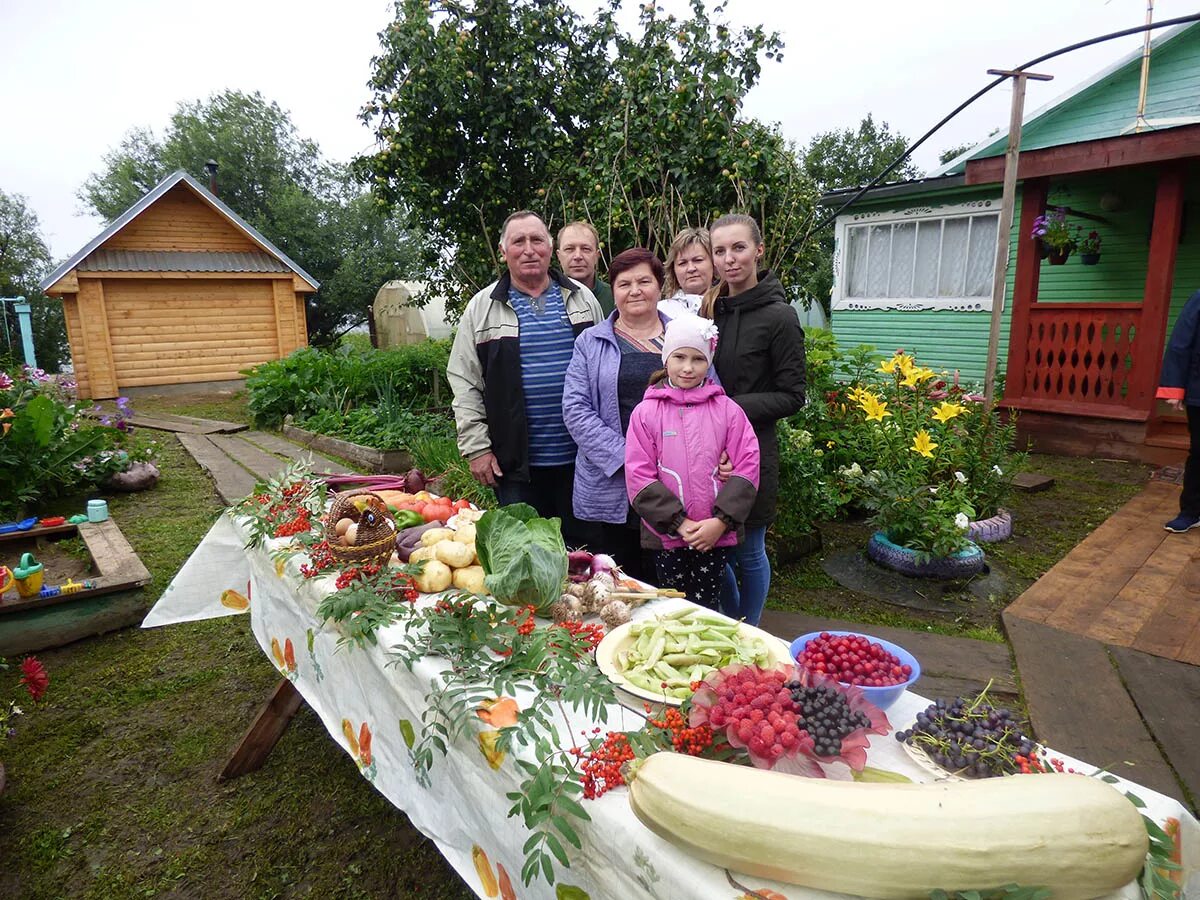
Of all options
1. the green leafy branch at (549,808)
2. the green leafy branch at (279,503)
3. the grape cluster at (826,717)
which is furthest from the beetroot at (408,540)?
the grape cluster at (826,717)

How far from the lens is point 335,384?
10.3m

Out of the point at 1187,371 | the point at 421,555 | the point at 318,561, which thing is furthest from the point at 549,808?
the point at 1187,371

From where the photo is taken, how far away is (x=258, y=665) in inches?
140

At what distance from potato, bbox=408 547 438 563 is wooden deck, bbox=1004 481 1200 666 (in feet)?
10.5

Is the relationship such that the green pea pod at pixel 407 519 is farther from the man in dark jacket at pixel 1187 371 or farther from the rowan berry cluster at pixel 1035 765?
the man in dark jacket at pixel 1187 371

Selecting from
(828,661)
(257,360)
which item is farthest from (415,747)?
(257,360)

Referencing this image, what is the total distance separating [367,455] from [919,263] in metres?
7.96

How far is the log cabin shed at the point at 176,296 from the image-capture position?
14.9 metres

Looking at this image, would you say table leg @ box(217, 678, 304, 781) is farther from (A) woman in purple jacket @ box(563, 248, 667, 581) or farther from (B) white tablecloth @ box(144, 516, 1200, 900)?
(A) woman in purple jacket @ box(563, 248, 667, 581)

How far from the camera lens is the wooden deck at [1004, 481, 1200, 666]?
3.42 m

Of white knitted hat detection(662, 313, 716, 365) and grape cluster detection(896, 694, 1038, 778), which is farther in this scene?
white knitted hat detection(662, 313, 716, 365)

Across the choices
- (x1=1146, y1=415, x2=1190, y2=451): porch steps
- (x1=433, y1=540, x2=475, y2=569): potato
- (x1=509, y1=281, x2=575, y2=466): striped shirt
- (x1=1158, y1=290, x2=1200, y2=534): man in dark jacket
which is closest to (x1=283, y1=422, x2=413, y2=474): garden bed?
(x1=509, y1=281, x2=575, y2=466): striped shirt

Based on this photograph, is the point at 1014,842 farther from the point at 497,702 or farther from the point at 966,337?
the point at 966,337

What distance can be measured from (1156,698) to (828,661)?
2495 millimetres
